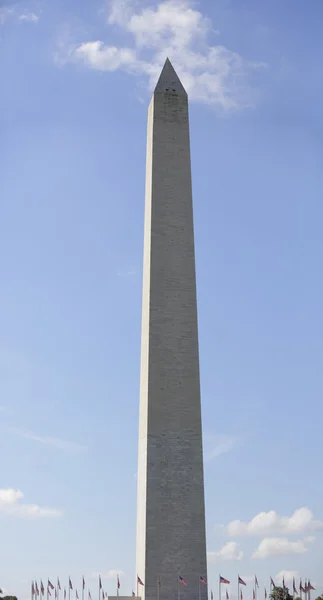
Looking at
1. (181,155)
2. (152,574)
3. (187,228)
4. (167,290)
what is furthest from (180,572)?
(181,155)

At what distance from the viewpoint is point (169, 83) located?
47.3 meters

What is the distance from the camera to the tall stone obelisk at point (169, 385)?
39250 millimetres

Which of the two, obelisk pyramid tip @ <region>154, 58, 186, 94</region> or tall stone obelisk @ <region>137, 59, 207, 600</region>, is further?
obelisk pyramid tip @ <region>154, 58, 186, 94</region>

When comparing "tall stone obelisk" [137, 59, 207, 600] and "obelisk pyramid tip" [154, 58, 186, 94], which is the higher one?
"obelisk pyramid tip" [154, 58, 186, 94]

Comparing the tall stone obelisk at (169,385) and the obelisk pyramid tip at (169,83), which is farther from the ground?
the obelisk pyramid tip at (169,83)

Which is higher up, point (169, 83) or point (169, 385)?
point (169, 83)

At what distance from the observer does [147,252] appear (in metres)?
44.0

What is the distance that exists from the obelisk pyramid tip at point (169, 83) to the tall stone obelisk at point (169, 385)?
91cm

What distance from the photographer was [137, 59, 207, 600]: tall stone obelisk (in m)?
39.2

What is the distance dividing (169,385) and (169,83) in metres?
16.9

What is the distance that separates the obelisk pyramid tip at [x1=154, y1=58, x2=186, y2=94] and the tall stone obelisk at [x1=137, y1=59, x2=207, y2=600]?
0.91m

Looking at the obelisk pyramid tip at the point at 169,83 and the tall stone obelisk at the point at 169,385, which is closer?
the tall stone obelisk at the point at 169,385

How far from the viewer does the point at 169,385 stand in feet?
135

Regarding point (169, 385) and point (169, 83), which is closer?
point (169, 385)
